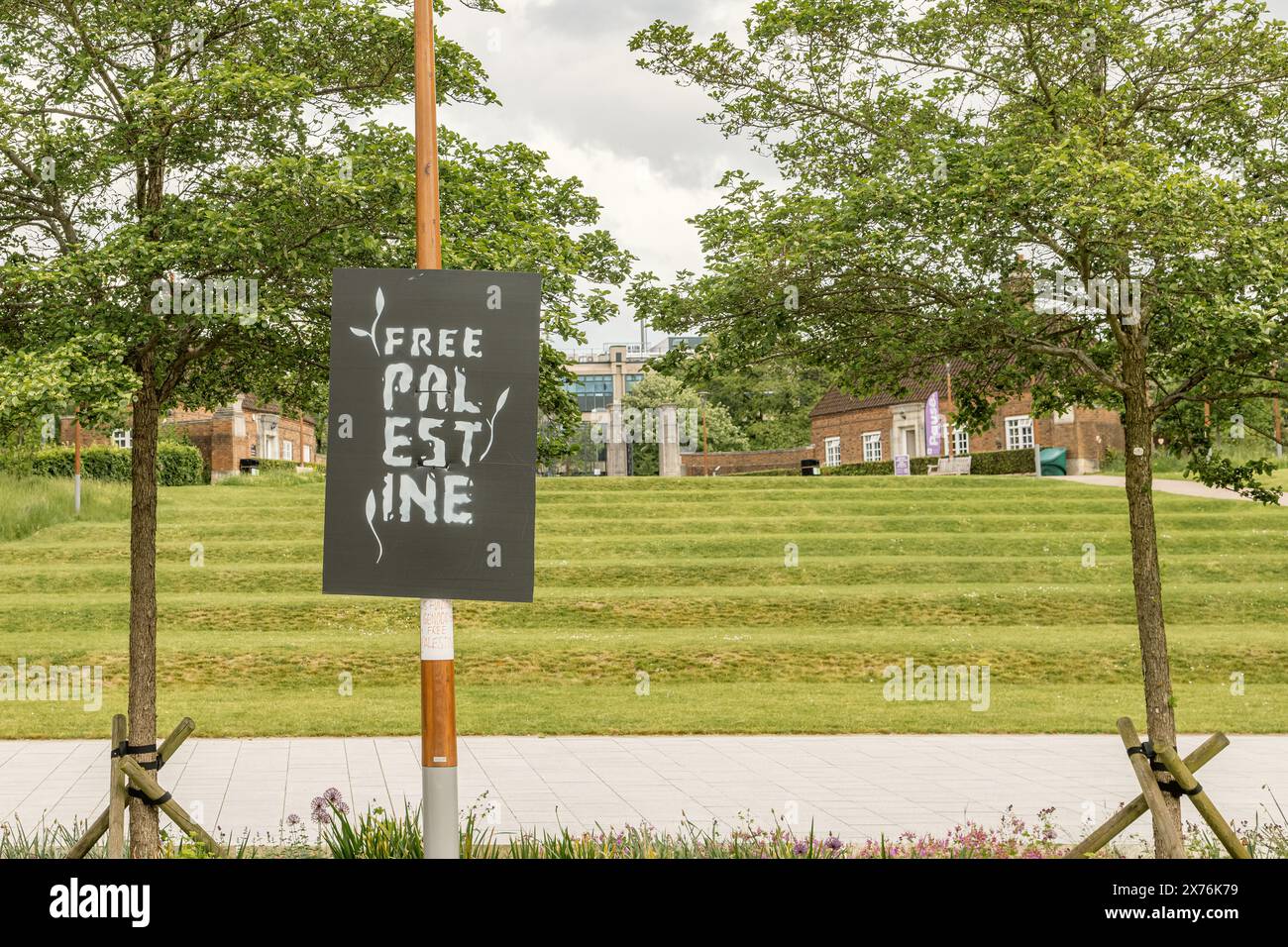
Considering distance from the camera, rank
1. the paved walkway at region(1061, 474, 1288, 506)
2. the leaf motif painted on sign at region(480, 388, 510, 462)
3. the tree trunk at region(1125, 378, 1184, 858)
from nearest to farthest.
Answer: the leaf motif painted on sign at region(480, 388, 510, 462) < the tree trunk at region(1125, 378, 1184, 858) < the paved walkway at region(1061, 474, 1288, 506)

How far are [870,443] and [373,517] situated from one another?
53.9 metres

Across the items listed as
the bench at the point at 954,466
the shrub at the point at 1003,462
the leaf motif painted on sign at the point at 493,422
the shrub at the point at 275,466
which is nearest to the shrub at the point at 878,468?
the bench at the point at 954,466

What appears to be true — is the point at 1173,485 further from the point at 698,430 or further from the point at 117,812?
the point at 698,430

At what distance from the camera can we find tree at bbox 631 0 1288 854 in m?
7.67

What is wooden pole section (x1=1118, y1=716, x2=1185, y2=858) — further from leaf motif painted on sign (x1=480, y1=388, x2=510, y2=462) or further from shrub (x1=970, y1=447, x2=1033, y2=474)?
shrub (x1=970, y1=447, x2=1033, y2=474)

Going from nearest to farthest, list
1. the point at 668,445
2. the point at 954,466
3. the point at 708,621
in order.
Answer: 1. the point at 708,621
2. the point at 954,466
3. the point at 668,445

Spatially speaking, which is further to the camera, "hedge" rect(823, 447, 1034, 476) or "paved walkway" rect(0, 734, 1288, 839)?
"hedge" rect(823, 447, 1034, 476)

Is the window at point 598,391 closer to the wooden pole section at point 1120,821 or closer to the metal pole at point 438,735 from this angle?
the wooden pole section at point 1120,821

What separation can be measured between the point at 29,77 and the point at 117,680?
1160cm

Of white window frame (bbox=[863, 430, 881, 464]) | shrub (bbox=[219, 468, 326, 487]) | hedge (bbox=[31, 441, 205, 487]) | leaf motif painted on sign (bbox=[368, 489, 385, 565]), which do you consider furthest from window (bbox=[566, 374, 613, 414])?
leaf motif painted on sign (bbox=[368, 489, 385, 565])

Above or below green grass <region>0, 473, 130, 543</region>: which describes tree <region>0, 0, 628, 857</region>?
above

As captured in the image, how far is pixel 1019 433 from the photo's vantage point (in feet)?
161

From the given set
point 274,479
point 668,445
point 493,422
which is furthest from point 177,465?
point 493,422
